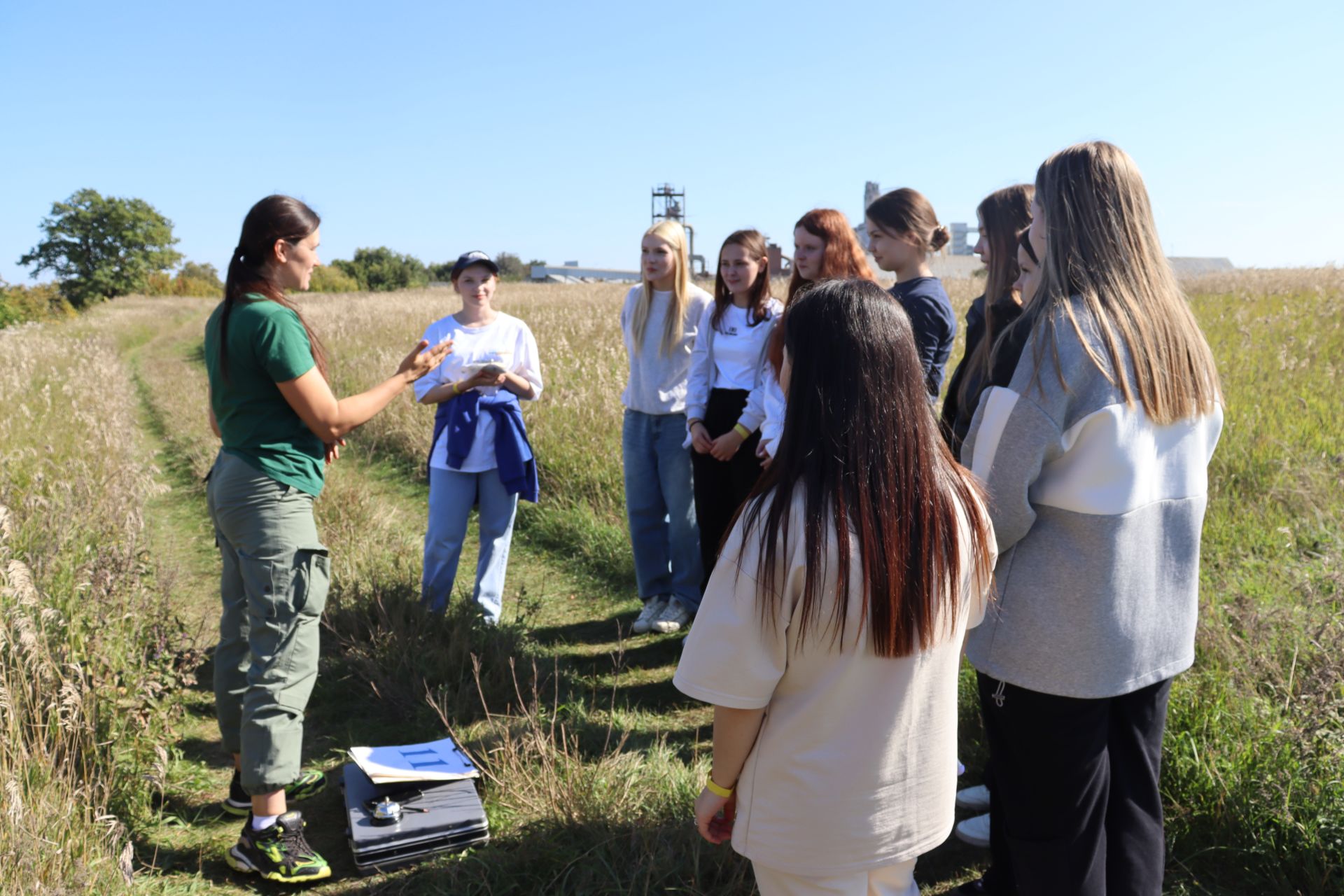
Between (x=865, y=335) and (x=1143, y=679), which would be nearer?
(x=865, y=335)

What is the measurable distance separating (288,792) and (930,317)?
9.62 feet

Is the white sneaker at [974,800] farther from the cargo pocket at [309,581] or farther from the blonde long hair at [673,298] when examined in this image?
the blonde long hair at [673,298]

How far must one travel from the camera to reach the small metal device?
2.79 metres

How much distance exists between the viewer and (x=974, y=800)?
121 inches

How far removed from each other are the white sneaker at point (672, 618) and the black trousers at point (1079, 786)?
276cm

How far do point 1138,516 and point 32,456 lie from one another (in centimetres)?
660

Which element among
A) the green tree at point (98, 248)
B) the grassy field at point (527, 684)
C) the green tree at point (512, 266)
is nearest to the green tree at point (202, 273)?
the green tree at point (98, 248)

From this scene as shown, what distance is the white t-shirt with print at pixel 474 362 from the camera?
4.38 m

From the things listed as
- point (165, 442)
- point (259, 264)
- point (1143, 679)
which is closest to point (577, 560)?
point (259, 264)

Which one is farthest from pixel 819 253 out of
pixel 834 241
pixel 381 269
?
pixel 381 269

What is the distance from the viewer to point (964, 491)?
1702 millimetres

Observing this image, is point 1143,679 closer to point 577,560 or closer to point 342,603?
point 342,603

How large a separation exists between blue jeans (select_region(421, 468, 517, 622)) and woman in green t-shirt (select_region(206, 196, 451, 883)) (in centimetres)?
160

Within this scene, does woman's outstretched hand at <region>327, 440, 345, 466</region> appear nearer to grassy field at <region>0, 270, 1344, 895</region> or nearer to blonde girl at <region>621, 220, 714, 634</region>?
grassy field at <region>0, 270, 1344, 895</region>
